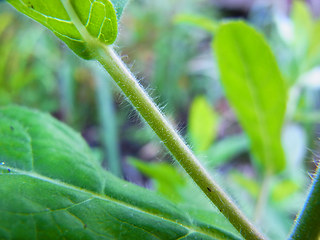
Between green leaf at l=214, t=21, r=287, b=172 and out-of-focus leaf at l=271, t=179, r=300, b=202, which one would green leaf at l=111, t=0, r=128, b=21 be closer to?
green leaf at l=214, t=21, r=287, b=172

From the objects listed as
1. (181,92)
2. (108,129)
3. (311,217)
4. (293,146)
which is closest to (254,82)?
(311,217)

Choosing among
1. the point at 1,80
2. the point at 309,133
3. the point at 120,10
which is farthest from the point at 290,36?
the point at 1,80

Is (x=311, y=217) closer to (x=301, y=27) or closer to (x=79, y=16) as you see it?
(x=79, y=16)

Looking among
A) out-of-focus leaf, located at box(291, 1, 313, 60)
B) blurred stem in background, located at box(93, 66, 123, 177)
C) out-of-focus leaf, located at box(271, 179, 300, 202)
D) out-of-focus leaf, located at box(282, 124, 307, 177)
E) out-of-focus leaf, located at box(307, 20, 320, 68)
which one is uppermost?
blurred stem in background, located at box(93, 66, 123, 177)

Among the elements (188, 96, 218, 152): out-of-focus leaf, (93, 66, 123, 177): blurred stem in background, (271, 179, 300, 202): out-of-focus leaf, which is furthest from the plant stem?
(93, 66, 123, 177): blurred stem in background

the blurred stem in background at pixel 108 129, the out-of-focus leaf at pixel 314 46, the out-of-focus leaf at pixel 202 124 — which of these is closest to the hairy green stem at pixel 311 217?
the out-of-focus leaf at pixel 202 124

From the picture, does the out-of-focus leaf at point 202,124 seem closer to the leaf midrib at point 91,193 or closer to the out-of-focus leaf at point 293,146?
the out-of-focus leaf at point 293,146

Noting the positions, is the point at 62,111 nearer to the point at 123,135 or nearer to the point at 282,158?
the point at 123,135

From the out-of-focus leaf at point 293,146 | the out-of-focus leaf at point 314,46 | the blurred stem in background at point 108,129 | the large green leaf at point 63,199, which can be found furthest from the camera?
the blurred stem in background at point 108,129
